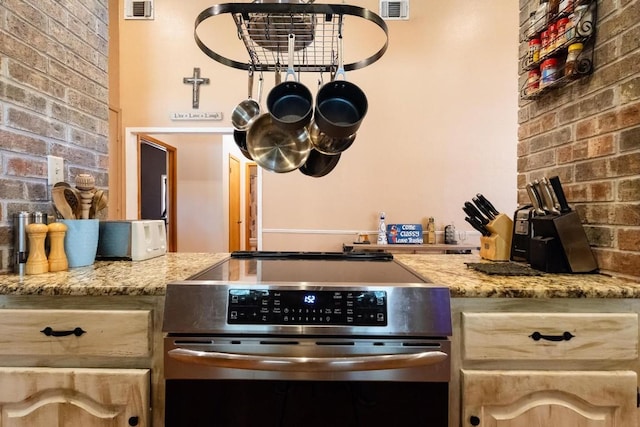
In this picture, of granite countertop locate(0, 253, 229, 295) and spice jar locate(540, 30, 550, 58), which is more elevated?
spice jar locate(540, 30, 550, 58)

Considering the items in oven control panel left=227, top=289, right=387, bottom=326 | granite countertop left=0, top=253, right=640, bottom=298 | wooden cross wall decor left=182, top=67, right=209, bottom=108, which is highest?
wooden cross wall decor left=182, top=67, right=209, bottom=108

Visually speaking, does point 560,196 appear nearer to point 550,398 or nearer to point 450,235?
point 550,398

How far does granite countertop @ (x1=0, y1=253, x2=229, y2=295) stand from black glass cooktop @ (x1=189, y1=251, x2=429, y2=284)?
0.32 ft

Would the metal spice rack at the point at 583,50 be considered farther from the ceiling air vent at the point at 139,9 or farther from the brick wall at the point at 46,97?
the ceiling air vent at the point at 139,9

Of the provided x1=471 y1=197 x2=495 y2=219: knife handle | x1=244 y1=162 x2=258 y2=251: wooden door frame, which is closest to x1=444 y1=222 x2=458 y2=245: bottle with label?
x1=471 y1=197 x2=495 y2=219: knife handle

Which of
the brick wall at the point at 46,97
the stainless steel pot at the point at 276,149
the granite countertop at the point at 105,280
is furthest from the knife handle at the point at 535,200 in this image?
the brick wall at the point at 46,97

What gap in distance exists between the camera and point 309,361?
90 cm

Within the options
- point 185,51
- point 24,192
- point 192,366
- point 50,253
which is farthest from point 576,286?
point 185,51

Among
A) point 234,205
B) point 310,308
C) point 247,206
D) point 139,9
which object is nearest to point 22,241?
point 310,308

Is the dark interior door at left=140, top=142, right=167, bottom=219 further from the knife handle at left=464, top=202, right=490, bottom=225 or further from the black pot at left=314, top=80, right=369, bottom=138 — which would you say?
the knife handle at left=464, top=202, right=490, bottom=225

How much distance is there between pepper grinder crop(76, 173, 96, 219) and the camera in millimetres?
1285

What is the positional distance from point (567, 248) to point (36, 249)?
5.53 feet

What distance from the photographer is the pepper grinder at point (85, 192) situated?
1.29 meters

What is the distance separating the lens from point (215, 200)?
4.67 m
